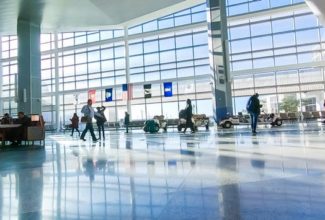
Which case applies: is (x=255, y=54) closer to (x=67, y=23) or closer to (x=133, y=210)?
(x=67, y=23)

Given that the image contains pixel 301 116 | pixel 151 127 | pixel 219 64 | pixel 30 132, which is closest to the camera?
pixel 30 132

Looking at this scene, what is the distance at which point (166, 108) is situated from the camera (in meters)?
31.5

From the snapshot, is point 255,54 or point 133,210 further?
point 255,54

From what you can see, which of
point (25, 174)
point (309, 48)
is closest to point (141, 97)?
point (309, 48)

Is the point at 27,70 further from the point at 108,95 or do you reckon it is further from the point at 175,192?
the point at 175,192

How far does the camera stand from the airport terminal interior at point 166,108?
101 inches

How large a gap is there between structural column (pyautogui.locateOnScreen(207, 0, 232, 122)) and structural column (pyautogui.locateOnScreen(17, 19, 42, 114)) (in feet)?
36.9

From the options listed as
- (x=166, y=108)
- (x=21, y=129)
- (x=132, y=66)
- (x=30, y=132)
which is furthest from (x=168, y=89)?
(x=30, y=132)

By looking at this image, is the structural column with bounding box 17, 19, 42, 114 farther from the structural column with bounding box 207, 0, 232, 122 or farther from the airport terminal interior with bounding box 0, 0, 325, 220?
the structural column with bounding box 207, 0, 232, 122

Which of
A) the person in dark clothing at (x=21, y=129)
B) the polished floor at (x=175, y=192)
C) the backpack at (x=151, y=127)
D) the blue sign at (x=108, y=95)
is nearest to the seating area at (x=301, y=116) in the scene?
the backpack at (x=151, y=127)

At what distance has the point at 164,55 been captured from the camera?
31.5 meters

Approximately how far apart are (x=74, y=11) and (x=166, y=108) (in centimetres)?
1394

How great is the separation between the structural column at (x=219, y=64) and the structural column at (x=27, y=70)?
1125 cm

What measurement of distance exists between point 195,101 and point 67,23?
13744mm
